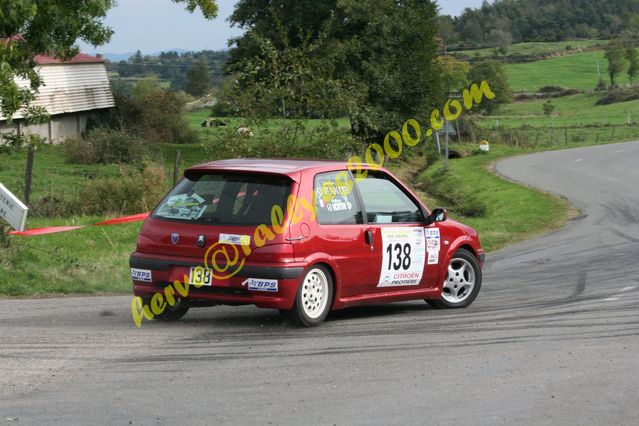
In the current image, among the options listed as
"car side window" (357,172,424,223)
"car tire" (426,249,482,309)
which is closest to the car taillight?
"car side window" (357,172,424,223)

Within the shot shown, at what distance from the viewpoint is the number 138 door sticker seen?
10.6 metres

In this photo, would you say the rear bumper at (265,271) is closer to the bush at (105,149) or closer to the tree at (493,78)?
the bush at (105,149)

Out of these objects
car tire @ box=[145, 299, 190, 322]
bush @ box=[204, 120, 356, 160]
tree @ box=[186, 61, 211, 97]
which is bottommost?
car tire @ box=[145, 299, 190, 322]

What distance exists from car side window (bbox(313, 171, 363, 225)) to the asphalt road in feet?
3.13

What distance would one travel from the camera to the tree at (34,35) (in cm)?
1385

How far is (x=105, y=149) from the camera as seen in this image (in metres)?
43.4

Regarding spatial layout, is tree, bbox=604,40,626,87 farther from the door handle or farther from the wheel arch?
the wheel arch

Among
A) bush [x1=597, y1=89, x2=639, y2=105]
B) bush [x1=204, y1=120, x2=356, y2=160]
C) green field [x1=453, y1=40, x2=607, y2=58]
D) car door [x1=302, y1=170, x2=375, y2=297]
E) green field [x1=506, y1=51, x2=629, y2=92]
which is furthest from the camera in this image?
green field [x1=453, y1=40, x2=607, y2=58]

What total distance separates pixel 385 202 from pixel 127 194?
11012 mm

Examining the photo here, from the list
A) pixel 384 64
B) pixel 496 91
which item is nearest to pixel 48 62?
pixel 384 64

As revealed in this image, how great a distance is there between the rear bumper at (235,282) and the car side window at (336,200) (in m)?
0.70

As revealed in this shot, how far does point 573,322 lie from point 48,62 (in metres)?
42.4

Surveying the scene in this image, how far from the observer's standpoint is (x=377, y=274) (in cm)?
1046

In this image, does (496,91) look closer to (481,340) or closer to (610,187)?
(610,187)
